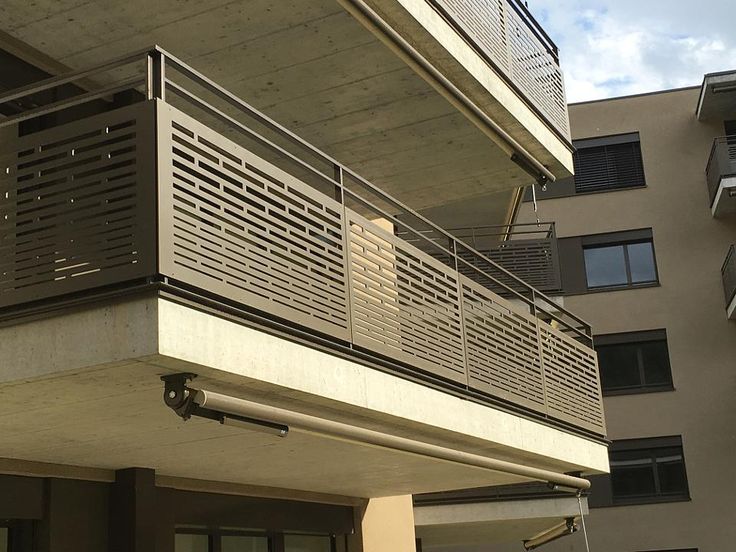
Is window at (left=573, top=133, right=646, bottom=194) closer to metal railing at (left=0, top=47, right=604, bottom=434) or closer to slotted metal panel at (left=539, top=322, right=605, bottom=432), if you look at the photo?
slotted metal panel at (left=539, top=322, right=605, bottom=432)

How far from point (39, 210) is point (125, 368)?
122 cm

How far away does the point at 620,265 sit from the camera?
109 feet

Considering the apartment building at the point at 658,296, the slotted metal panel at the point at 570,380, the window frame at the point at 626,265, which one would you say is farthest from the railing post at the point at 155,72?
the window frame at the point at 626,265

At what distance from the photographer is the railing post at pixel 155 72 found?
261 inches

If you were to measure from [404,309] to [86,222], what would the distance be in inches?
142

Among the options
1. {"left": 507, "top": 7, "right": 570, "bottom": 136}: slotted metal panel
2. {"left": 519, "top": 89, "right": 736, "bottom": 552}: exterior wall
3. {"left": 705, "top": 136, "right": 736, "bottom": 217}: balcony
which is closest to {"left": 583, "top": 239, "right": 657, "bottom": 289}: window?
{"left": 519, "top": 89, "right": 736, "bottom": 552}: exterior wall

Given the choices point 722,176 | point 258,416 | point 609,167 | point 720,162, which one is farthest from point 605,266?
point 258,416

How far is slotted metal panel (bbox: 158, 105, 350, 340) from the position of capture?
637 cm

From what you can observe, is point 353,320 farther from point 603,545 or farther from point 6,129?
point 603,545

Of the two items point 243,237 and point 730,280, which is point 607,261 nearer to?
point 730,280

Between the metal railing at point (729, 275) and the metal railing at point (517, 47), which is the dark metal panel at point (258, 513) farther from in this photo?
the metal railing at point (729, 275)

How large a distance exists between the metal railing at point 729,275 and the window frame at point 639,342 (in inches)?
82.5

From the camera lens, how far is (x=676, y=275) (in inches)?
1275

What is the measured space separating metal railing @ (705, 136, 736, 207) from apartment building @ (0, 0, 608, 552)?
17411 mm
